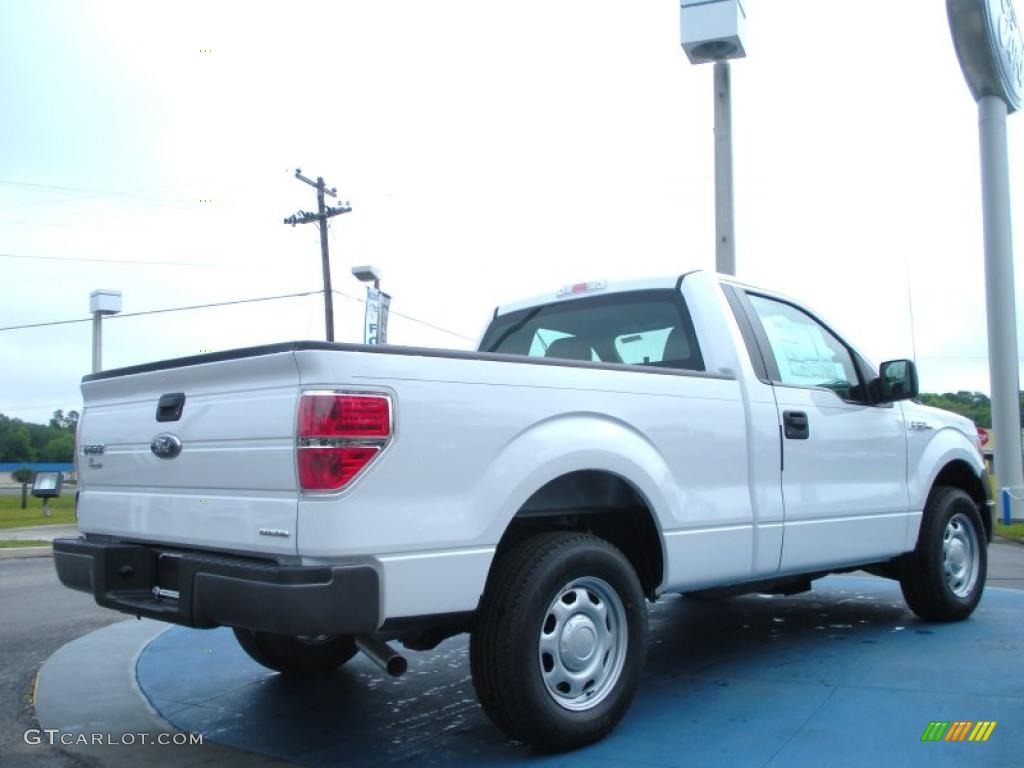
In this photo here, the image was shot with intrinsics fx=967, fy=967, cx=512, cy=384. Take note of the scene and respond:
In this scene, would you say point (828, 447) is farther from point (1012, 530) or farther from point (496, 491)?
point (1012, 530)

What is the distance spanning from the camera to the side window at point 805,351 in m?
5.14

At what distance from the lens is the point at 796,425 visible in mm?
4887

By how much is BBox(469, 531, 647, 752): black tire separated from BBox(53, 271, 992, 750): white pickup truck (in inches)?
0.4

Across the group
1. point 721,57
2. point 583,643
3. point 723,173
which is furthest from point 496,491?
point 721,57

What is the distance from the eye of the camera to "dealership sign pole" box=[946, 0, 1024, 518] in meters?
18.1

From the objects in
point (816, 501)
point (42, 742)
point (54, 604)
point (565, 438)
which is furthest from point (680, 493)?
point (54, 604)

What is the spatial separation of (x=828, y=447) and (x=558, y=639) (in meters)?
2.17

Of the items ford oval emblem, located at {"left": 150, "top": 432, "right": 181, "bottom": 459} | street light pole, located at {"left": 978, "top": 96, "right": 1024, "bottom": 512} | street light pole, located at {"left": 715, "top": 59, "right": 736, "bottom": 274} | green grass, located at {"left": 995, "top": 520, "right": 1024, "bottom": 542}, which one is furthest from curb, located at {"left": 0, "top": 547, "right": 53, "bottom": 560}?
street light pole, located at {"left": 978, "top": 96, "right": 1024, "bottom": 512}

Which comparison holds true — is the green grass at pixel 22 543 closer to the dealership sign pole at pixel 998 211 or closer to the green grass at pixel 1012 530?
the green grass at pixel 1012 530

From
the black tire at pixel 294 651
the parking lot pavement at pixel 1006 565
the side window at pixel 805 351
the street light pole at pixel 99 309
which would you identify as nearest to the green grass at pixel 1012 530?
the parking lot pavement at pixel 1006 565

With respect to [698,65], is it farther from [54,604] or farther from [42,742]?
[42,742]

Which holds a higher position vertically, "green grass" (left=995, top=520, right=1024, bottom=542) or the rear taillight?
the rear taillight

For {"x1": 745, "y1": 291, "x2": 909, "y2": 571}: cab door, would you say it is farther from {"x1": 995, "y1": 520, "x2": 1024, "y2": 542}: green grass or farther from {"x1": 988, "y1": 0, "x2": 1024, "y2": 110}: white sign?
{"x1": 988, "y1": 0, "x2": 1024, "y2": 110}: white sign

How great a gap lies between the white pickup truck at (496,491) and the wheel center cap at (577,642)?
0.4 inches
